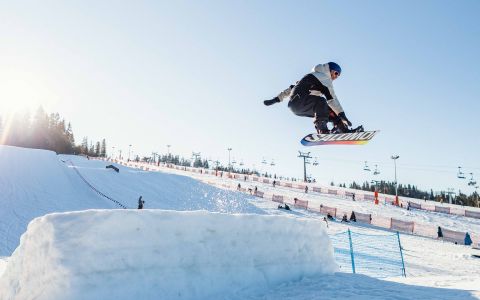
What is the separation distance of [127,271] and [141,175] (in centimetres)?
3543

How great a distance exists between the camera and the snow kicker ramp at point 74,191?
65.8 ft

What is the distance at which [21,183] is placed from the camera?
2508 centimetres

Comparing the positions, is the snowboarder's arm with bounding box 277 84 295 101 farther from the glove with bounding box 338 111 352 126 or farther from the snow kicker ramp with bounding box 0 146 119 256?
the snow kicker ramp with bounding box 0 146 119 256

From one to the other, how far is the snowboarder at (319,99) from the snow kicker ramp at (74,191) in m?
11.7

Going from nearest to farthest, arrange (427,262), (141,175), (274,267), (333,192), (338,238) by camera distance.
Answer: (274,267)
(427,262)
(338,238)
(141,175)
(333,192)

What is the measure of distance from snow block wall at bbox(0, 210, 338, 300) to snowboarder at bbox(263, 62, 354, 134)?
8.71 ft

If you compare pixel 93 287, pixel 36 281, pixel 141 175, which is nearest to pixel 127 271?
pixel 93 287

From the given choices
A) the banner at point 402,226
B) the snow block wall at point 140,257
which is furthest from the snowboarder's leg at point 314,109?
the banner at point 402,226

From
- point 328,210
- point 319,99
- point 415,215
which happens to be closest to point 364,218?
point 328,210

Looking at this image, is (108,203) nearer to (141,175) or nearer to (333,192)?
(141,175)

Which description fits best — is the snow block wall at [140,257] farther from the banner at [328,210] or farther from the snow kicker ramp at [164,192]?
the banner at [328,210]

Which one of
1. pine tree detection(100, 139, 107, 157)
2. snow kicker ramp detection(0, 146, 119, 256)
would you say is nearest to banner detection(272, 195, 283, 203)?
snow kicker ramp detection(0, 146, 119, 256)

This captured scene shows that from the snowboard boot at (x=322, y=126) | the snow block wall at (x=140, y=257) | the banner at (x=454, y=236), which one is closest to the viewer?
the snow block wall at (x=140, y=257)

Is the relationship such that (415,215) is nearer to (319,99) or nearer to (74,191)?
(74,191)
